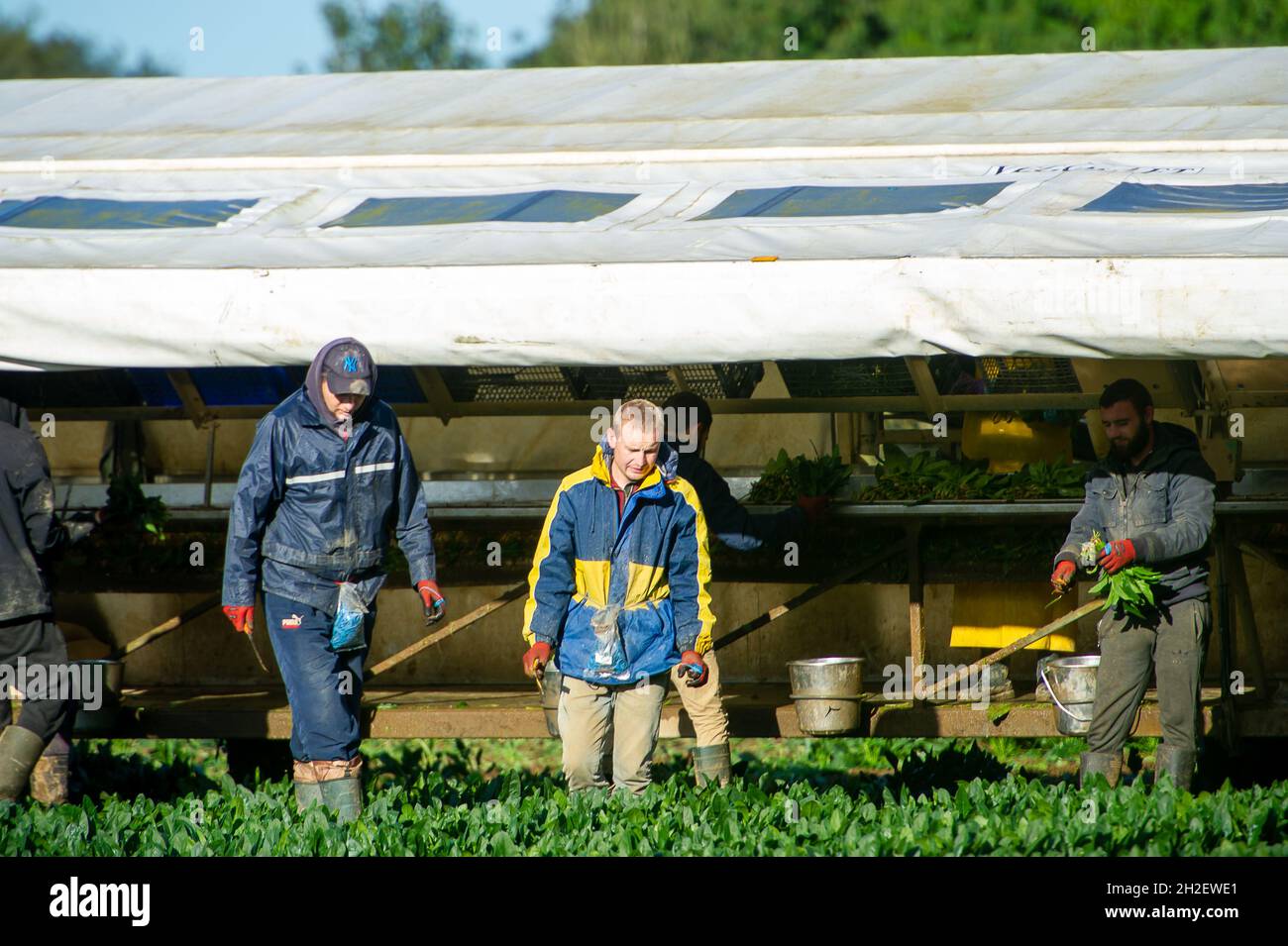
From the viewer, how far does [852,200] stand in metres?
6.96

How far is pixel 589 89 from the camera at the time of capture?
9.88 meters

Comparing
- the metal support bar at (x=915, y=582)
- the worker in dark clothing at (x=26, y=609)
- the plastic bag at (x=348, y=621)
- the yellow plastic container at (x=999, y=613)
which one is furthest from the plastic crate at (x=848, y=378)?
the worker in dark clothing at (x=26, y=609)

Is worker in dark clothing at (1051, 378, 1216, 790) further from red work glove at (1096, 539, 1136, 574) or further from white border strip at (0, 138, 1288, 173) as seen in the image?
white border strip at (0, 138, 1288, 173)

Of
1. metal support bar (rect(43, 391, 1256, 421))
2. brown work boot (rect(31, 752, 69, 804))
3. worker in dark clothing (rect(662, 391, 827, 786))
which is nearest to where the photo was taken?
brown work boot (rect(31, 752, 69, 804))

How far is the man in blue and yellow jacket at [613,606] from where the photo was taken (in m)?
6.32

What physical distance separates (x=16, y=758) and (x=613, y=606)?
253 cm

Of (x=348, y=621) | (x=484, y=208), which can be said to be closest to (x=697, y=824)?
(x=348, y=621)

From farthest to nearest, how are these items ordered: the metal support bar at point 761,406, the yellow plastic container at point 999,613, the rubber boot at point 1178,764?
the yellow plastic container at point 999,613
the metal support bar at point 761,406
the rubber boot at point 1178,764

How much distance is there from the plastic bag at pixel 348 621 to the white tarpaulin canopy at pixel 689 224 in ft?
3.11

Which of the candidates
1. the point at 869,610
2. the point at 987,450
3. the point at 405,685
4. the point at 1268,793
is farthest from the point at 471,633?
the point at 1268,793

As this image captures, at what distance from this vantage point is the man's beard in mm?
6662

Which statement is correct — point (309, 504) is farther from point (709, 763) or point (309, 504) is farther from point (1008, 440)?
point (1008, 440)

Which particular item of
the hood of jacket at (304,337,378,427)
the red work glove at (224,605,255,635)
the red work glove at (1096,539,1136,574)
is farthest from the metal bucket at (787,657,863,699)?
the red work glove at (224,605,255,635)

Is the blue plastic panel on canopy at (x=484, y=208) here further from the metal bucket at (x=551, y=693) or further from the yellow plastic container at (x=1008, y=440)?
the yellow plastic container at (x=1008, y=440)
